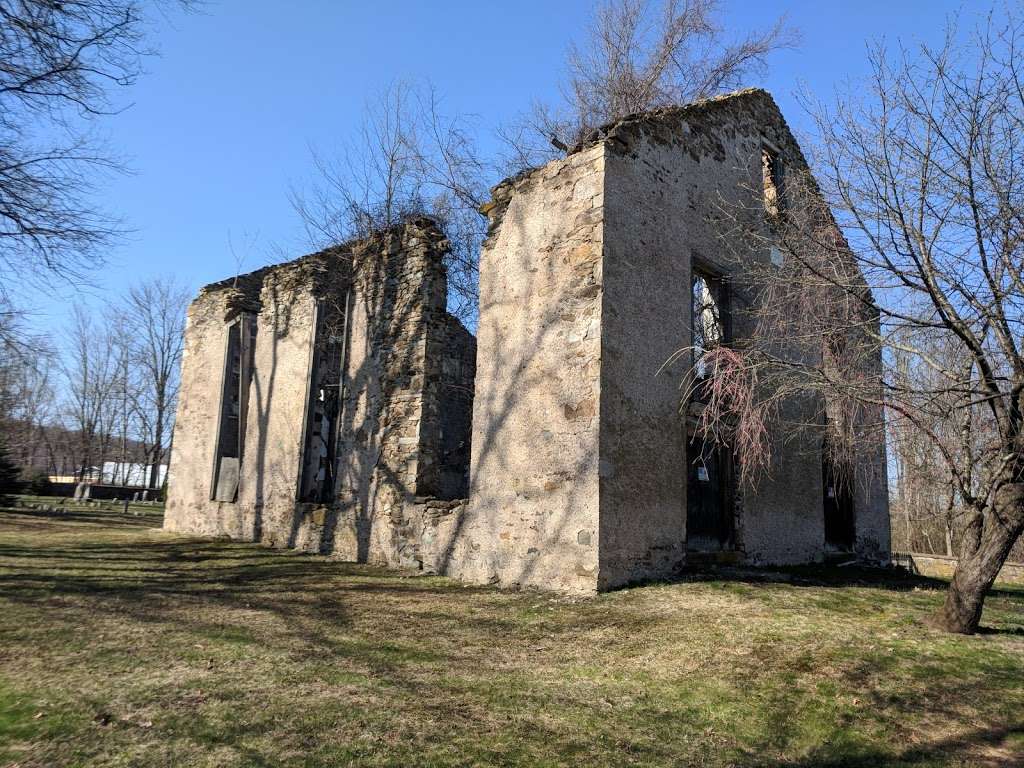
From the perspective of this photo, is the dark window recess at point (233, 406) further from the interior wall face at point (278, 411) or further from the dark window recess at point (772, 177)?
the dark window recess at point (772, 177)

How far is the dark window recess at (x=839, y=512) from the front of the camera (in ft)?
39.2

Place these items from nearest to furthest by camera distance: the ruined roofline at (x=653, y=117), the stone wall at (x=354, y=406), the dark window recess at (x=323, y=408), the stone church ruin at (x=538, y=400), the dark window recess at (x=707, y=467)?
the stone church ruin at (x=538, y=400), the ruined roofline at (x=653, y=117), the dark window recess at (x=707, y=467), the stone wall at (x=354, y=406), the dark window recess at (x=323, y=408)

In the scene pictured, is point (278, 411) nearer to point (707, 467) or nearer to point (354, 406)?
point (354, 406)

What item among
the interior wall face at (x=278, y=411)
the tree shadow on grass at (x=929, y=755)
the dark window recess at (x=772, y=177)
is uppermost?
the dark window recess at (x=772, y=177)

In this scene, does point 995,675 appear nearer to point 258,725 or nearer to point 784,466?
point 258,725

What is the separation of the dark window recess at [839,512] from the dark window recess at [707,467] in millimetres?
3481

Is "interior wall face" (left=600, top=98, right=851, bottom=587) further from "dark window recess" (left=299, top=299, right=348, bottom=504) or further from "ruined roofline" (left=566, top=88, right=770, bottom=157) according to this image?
"dark window recess" (left=299, top=299, right=348, bottom=504)

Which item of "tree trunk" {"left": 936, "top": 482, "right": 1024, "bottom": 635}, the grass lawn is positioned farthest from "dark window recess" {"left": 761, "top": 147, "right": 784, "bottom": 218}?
"tree trunk" {"left": 936, "top": 482, "right": 1024, "bottom": 635}

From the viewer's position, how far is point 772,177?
12.0 m

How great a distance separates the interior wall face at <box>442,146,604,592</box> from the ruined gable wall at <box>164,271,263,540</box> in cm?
667

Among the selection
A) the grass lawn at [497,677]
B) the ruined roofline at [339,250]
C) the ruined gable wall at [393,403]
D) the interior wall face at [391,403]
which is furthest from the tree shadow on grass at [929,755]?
the ruined roofline at [339,250]

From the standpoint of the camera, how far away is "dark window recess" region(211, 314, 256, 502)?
1285cm

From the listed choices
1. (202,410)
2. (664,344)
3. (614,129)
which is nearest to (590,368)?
(664,344)

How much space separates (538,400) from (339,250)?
597 centimetres
